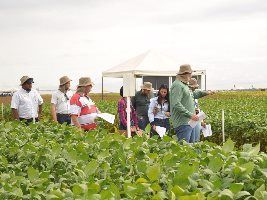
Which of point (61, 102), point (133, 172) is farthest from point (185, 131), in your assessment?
point (133, 172)

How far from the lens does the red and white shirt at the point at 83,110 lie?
8.32 metres

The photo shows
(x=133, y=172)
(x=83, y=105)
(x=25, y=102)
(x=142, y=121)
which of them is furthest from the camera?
(x=142, y=121)

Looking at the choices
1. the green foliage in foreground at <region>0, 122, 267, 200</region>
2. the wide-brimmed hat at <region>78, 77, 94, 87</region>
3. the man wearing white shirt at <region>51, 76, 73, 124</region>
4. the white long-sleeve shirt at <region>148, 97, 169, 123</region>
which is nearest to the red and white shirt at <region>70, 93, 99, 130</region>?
the wide-brimmed hat at <region>78, 77, 94, 87</region>

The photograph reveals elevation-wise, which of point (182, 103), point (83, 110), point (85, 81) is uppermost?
point (85, 81)

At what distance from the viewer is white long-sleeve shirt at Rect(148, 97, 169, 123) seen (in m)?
9.90

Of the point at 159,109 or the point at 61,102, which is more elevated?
the point at 61,102

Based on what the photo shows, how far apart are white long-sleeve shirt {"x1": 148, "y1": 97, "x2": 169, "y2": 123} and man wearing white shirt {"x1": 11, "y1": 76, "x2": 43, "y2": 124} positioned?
2.25 meters

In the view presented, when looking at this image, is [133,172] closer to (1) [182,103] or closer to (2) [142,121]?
(1) [182,103]

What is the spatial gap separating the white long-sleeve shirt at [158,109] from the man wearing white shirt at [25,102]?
2.25 meters

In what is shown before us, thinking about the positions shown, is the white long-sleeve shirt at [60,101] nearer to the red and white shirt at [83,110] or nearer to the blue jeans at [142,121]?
the blue jeans at [142,121]

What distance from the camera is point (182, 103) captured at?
26.7 ft

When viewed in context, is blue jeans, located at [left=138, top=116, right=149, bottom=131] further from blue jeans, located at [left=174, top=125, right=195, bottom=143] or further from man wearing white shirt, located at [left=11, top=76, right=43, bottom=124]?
blue jeans, located at [left=174, top=125, right=195, bottom=143]

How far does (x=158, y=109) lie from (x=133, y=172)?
6204 mm

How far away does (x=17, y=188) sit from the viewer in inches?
124
